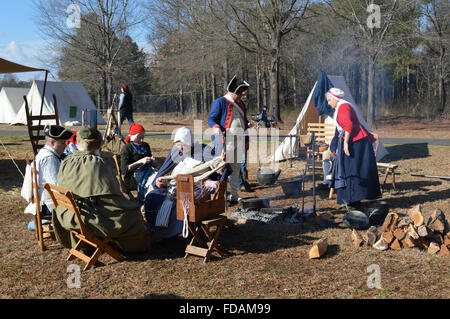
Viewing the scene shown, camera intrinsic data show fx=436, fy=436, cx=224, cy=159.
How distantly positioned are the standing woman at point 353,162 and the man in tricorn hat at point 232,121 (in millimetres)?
1206

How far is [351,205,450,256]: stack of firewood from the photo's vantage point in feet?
13.8

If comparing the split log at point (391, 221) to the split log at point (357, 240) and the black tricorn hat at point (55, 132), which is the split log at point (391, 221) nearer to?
the split log at point (357, 240)

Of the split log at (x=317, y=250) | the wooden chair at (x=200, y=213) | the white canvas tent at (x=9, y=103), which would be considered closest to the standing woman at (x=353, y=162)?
the split log at (x=317, y=250)

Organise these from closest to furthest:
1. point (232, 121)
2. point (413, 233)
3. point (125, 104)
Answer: point (413, 233) < point (232, 121) < point (125, 104)

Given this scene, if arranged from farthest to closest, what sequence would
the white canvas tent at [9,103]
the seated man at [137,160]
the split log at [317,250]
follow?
the white canvas tent at [9,103]
the seated man at [137,160]
the split log at [317,250]

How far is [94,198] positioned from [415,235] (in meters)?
3.01

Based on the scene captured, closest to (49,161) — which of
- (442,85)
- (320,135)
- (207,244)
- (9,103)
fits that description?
(207,244)

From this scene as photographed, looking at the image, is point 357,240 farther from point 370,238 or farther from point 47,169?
point 47,169

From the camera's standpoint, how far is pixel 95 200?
377cm

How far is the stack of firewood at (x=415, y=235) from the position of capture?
419 cm

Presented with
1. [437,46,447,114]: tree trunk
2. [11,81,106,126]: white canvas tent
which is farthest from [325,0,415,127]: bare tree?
[11,81,106,126]: white canvas tent
